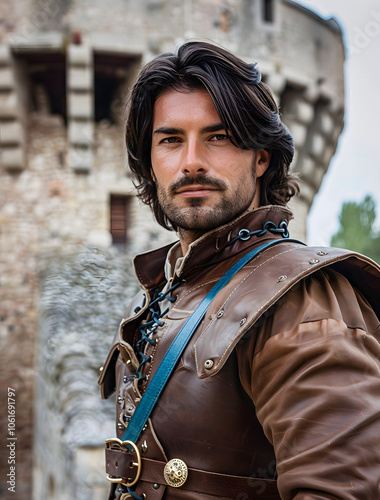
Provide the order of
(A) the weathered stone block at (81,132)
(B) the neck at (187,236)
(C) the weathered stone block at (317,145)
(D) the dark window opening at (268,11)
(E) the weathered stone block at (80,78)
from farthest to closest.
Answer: (C) the weathered stone block at (317,145) < (D) the dark window opening at (268,11) < (A) the weathered stone block at (81,132) < (E) the weathered stone block at (80,78) < (B) the neck at (187,236)

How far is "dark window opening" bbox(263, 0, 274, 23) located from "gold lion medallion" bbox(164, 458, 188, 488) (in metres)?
7.76

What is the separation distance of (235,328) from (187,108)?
58cm

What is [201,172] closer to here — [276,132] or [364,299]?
[276,132]

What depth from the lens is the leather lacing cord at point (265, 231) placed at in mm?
1354

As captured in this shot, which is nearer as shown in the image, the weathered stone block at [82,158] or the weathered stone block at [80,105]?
the weathered stone block at [80,105]

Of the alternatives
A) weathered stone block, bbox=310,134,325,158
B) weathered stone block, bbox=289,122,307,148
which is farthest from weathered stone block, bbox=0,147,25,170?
weathered stone block, bbox=310,134,325,158

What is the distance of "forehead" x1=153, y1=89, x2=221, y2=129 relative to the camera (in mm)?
1348

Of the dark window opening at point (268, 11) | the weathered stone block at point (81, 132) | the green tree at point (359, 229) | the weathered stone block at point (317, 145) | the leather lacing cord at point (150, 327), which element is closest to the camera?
the leather lacing cord at point (150, 327)

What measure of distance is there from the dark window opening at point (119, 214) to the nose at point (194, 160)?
276 inches

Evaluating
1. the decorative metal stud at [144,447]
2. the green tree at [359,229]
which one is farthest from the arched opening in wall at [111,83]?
the green tree at [359,229]

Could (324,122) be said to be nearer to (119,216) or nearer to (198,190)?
(119,216)

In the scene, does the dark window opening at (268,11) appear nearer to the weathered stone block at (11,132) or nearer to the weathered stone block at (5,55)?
the weathered stone block at (5,55)

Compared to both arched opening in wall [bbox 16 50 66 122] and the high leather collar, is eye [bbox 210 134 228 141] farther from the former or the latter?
arched opening in wall [bbox 16 50 66 122]

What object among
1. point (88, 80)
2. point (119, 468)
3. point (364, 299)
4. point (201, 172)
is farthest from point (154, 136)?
point (88, 80)
